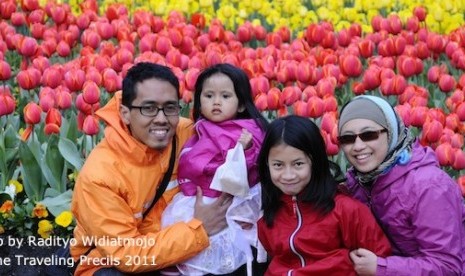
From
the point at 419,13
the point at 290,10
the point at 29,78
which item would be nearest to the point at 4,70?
the point at 29,78

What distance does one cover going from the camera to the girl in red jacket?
4.14 m

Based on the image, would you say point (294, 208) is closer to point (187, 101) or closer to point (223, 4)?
point (187, 101)

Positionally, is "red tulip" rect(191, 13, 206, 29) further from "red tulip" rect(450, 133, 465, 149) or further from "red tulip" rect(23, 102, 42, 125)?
"red tulip" rect(450, 133, 465, 149)

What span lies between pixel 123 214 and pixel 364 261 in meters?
1.03

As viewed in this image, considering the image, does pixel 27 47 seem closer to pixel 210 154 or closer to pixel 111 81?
pixel 111 81

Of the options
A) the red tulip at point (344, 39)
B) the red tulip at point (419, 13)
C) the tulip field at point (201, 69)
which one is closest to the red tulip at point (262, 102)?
the tulip field at point (201, 69)

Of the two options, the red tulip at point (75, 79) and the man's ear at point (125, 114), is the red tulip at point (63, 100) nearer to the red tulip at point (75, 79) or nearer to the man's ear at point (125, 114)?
the red tulip at point (75, 79)

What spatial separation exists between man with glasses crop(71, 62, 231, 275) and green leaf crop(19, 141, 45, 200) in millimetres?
847

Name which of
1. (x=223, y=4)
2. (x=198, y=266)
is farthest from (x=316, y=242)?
(x=223, y=4)

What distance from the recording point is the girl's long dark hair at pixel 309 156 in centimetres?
415

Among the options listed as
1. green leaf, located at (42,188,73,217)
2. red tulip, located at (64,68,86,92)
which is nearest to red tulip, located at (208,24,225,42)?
red tulip, located at (64,68,86,92)

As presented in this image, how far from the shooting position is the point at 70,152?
17.2 ft

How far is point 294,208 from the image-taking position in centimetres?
422

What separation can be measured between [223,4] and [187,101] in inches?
145
